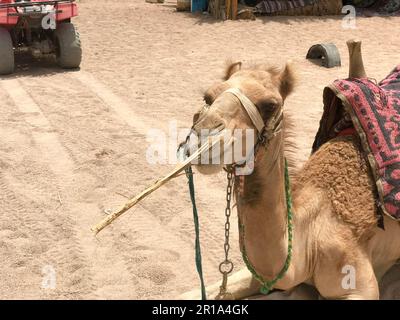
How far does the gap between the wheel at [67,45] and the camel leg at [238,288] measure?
7.04 m

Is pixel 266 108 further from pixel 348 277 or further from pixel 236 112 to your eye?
pixel 348 277

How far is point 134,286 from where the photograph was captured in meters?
4.28

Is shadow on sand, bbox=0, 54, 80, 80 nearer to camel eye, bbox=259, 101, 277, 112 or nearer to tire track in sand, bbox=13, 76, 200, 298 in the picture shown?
tire track in sand, bbox=13, 76, 200, 298

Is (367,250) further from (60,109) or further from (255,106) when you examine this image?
(60,109)

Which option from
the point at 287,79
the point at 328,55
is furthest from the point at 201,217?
the point at 328,55

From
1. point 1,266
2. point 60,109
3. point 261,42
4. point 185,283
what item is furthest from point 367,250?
point 261,42

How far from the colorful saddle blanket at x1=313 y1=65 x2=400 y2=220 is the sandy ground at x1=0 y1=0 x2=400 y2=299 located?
2.86 feet

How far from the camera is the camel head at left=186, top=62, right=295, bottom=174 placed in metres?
2.42

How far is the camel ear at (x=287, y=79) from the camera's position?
2.82 metres

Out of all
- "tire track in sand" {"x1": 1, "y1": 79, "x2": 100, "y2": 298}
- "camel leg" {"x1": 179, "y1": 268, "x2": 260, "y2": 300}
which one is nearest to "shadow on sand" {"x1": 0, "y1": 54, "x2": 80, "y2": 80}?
"tire track in sand" {"x1": 1, "y1": 79, "x2": 100, "y2": 298}

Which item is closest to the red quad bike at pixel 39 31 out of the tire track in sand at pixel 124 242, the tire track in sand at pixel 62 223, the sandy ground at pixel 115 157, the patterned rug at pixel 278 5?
the sandy ground at pixel 115 157

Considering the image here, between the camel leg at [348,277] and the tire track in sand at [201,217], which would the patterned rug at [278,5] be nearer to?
the tire track in sand at [201,217]

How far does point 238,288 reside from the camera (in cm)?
378
